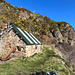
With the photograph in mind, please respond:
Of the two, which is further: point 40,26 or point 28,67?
point 40,26

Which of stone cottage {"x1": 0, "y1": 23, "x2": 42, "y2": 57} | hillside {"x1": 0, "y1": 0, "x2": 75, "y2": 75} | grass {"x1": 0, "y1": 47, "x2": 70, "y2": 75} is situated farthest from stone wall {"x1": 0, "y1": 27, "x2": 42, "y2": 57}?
hillside {"x1": 0, "y1": 0, "x2": 75, "y2": 75}

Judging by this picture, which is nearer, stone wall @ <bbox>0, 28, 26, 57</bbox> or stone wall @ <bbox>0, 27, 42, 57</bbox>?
stone wall @ <bbox>0, 27, 42, 57</bbox>

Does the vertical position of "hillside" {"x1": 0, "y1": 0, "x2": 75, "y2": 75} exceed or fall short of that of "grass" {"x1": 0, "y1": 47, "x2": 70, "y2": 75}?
it exceeds it

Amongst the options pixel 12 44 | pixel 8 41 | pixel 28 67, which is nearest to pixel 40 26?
pixel 8 41

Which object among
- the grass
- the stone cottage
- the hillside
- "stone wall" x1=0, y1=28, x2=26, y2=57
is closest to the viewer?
the grass

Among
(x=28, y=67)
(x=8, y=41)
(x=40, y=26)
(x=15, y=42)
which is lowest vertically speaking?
(x=28, y=67)

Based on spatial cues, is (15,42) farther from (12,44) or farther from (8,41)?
(8,41)

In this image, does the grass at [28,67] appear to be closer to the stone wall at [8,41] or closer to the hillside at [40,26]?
the stone wall at [8,41]

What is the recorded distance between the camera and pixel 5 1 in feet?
111

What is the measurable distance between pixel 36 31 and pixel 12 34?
882 inches

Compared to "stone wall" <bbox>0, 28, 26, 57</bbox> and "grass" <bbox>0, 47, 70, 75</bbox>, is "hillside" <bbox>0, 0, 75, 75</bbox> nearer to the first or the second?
"stone wall" <bbox>0, 28, 26, 57</bbox>

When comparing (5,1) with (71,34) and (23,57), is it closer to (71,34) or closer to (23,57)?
(23,57)

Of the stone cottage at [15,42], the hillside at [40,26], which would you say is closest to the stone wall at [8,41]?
the stone cottage at [15,42]

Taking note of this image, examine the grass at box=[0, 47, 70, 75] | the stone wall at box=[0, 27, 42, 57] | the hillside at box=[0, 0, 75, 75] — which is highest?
the hillside at box=[0, 0, 75, 75]
